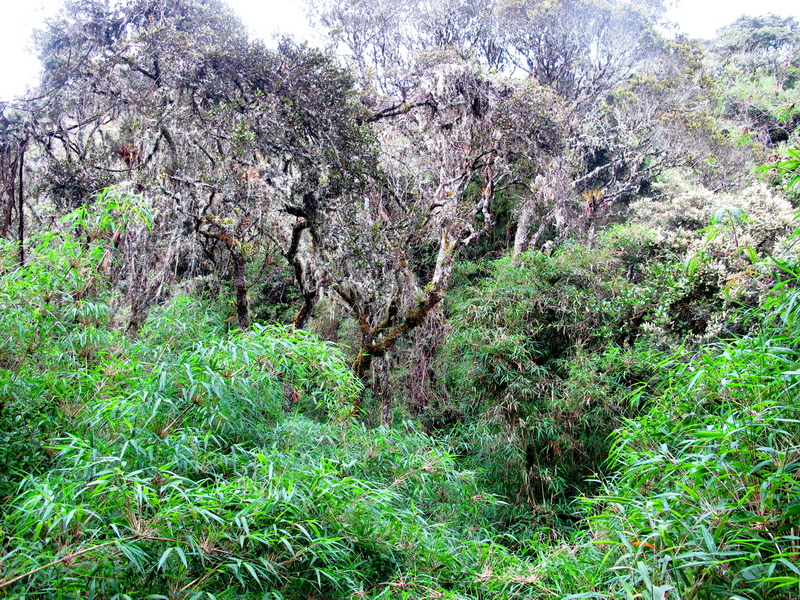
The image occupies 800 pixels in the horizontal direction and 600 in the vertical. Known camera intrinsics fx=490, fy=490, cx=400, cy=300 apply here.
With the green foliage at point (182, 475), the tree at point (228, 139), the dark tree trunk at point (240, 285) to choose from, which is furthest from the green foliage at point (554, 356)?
the dark tree trunk at point (240, 285)

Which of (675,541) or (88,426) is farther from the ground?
(88,426)

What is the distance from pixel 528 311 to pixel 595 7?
7725 mm

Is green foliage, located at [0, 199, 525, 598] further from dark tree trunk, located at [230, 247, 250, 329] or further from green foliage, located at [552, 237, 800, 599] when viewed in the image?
dark tree trunk, located at [230, 247, 250, 329]

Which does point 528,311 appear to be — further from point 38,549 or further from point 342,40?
point 342,40

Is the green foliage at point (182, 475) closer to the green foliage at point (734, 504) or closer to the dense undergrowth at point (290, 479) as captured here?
the dense undergrowth at point (290, 479)

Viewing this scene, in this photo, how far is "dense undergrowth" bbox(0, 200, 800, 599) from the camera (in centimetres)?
128

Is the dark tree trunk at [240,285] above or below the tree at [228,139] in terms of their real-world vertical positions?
below

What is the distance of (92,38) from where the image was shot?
18.2 feet

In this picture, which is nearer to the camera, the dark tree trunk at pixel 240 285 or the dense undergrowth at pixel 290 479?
the dense undergrowth at pixel 290 479

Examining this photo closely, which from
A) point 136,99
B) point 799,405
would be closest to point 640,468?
point 799,405

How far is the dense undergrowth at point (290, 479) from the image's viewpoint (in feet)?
4.19

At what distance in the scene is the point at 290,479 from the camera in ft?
5.43

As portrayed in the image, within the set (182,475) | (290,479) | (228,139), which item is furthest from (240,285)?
(290,479)

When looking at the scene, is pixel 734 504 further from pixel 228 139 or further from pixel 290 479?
pixel 228 139
